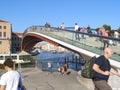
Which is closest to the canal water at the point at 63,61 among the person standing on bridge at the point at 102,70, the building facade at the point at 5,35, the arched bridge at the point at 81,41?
the arched bridge at the point at 81,41

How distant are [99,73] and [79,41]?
17381mm

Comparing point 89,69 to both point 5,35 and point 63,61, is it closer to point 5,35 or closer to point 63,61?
point 63,61

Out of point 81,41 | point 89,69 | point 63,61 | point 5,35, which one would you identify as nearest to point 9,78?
point 89,69

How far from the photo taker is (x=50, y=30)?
38.4m

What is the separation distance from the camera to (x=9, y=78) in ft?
20.5

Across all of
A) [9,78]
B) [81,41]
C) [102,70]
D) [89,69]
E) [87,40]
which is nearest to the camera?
[9,78]

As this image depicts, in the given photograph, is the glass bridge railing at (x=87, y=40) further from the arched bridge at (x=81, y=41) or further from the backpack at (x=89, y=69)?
the backpack at (x=89, y=69)

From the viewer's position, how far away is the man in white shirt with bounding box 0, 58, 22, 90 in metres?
6.23

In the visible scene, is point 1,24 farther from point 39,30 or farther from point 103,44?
point 103,44

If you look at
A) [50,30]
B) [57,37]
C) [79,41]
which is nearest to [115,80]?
[79,41]

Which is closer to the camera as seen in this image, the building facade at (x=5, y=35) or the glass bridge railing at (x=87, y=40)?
the glass bridge railing at (x=87, y=40)

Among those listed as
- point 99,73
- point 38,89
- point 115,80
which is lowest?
point 38,89

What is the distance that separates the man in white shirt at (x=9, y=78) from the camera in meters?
6.23

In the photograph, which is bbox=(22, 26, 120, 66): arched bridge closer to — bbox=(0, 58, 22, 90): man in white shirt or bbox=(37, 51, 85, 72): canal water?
bbox=(37, 51, 85, 72): canal water
